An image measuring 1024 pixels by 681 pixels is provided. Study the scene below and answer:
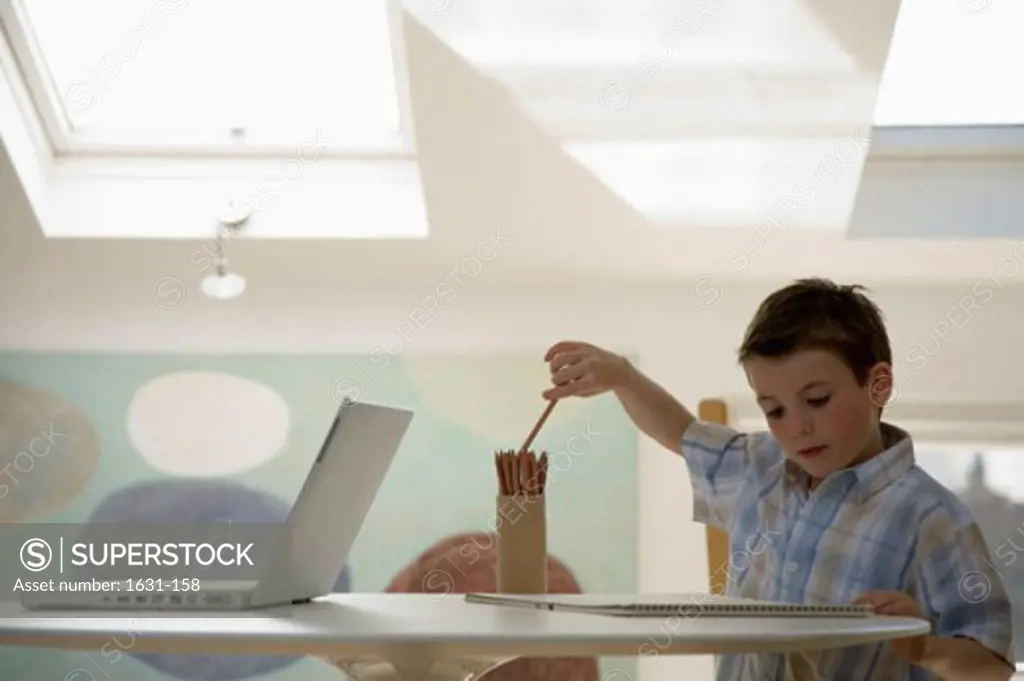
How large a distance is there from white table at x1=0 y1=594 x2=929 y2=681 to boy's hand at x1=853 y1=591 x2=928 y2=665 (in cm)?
7

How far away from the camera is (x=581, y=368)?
71.8 inches

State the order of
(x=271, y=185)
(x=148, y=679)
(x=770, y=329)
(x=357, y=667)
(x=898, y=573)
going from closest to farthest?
(x=357, y=667) < (x=898, y=573) < (x=770, y=329) < (x=148, y=679) < (x=271, y=185)

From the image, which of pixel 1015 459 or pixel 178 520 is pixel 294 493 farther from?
pixel 1015 459

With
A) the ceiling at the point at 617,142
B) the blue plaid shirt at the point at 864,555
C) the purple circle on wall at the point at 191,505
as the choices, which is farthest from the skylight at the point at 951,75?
the purple circle on wall at the point at 191,505

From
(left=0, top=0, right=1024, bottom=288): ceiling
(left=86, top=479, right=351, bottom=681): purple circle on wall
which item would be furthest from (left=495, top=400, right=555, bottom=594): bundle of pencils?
(left=86, top=479, right=351, bottom=681): purple circle on wall

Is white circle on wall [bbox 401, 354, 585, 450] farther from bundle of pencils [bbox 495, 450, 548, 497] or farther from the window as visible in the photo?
bundle of pencils [bbox 495, 450, 548, 497]

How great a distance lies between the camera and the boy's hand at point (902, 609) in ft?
4.44

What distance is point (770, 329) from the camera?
1.66 meters

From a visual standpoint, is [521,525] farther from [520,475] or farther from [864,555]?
[864,555]

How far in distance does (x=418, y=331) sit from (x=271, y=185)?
0.55m

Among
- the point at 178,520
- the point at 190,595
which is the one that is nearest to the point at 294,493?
the point at 178,520

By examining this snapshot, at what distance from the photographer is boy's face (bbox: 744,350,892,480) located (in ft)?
5.30

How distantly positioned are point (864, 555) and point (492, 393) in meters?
1.70

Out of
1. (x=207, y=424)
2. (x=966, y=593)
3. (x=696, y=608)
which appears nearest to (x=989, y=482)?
(x=966, y=593)
